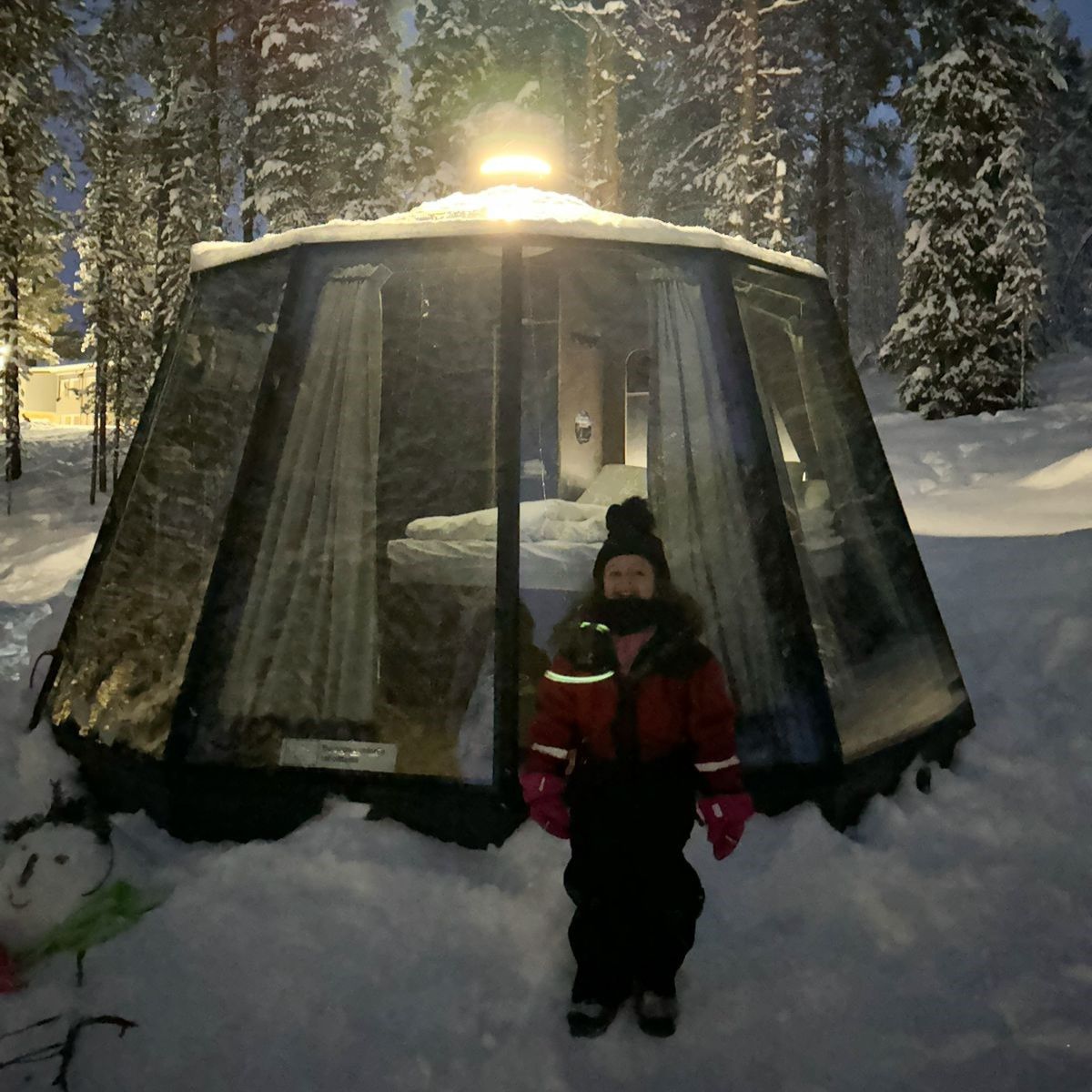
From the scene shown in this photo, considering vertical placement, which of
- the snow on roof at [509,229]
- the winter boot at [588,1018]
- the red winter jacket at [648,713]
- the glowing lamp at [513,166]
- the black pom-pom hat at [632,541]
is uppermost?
the glowing lamp at [513,166]

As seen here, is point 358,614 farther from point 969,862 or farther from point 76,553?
point 76,553

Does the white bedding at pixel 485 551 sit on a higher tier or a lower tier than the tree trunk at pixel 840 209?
lower

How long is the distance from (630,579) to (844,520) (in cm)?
184

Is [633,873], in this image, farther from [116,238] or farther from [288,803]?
[116,238]

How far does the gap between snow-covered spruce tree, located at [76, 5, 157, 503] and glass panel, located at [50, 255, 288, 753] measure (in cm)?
1574

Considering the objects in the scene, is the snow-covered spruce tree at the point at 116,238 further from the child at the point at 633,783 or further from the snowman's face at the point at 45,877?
the child at the point at 633,783

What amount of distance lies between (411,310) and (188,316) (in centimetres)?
166

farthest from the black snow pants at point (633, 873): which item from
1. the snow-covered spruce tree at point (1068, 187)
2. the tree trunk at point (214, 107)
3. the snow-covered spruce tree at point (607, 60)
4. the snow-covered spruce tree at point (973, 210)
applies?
the snow-covered spruce tree at point (1068, 187)

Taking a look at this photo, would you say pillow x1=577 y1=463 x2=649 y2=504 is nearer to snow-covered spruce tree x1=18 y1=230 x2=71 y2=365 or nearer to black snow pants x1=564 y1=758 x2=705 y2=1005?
black snow pants x1=564 y1=758 x2=705 y2=1005

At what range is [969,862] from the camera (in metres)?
3.25

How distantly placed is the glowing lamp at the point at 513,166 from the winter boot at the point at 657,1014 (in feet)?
13.1

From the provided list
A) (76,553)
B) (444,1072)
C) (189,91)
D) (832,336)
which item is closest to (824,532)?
(832,336)

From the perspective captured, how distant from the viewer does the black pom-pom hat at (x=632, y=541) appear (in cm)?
285

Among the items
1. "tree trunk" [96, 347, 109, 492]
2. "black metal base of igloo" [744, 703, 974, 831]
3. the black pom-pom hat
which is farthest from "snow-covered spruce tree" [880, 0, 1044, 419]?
"tree trunk" [96, 347, 109, 492]
